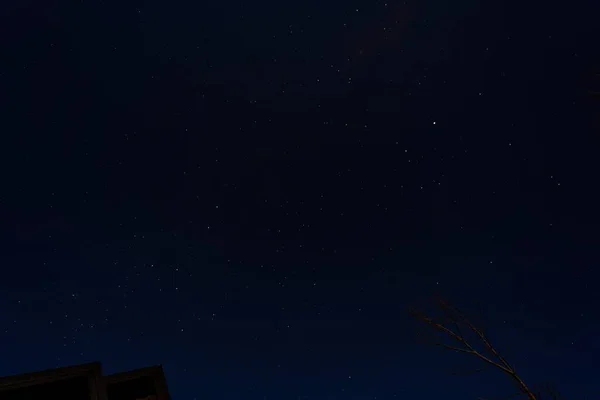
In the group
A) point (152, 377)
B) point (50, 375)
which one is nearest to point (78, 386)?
point (50, 375)

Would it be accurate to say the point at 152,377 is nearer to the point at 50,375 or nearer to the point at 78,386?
the point at 78,386

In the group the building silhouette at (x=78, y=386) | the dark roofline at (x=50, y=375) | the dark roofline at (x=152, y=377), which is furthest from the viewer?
the dark roofline at (x=152, y=377)

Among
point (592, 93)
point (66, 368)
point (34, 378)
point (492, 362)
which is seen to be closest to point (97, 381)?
point (66, 368)

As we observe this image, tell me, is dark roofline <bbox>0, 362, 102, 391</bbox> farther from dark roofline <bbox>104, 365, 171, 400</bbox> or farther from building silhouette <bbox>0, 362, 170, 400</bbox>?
dark roofline <bbox>104, 365, 171, 400</bbox>

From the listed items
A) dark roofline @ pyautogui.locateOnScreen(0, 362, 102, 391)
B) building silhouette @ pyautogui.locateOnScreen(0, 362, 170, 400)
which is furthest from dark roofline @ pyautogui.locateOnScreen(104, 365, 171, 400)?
dark roofline @ pyautogui.locateOnScreen(0, 362, 102, 391)

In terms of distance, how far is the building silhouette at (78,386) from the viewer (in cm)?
763

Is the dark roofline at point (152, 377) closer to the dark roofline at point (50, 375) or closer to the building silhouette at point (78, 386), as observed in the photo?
the building silhouette at point (78, 386)

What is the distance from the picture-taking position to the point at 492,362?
26.3 feet

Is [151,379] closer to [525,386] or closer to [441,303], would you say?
[441,303]

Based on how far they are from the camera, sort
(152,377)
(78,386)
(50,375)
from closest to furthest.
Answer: (50,375), (78,386), (152,377)

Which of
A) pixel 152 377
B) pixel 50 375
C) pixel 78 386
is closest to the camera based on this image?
A: pixel 50 375

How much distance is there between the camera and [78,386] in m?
8.27

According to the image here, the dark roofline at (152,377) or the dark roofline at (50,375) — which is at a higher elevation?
the dark roofline at (50,375)

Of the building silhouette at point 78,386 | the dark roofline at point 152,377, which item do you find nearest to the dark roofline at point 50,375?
the building silhouette at point 78,386
